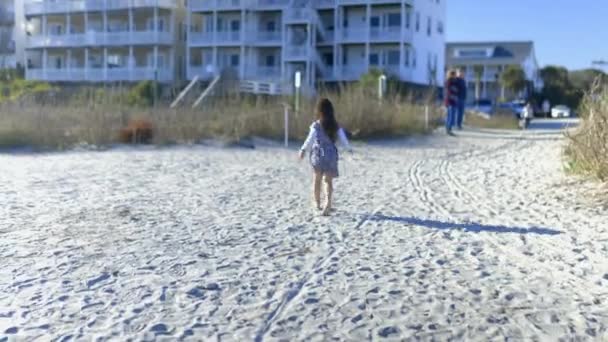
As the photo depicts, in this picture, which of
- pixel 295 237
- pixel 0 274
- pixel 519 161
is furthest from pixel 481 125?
pixel 0 274

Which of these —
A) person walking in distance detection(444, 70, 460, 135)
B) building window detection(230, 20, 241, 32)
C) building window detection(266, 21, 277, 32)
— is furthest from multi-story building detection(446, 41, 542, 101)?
person walking in distance detection(444, 70, 460, 135)

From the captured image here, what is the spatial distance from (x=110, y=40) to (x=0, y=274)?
1897 inches

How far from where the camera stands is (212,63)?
48.8 meters

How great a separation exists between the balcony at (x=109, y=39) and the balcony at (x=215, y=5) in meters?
3.38

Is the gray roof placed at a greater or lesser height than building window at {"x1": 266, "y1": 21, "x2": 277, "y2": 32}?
greater

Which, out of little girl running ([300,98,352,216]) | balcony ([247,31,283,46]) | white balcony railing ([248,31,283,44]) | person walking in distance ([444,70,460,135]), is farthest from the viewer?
white balcony railing ([248,31,283,44])

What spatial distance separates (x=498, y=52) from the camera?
250ft

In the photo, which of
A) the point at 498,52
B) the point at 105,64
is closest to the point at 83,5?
the point at 105,64

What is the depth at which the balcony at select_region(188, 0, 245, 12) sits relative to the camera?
156 feet

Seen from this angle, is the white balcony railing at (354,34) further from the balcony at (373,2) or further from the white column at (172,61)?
the white column at (172,61)

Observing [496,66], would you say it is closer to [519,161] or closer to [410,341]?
[519,161]

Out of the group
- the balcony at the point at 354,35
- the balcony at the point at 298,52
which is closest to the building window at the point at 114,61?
the balcony at the point at 298,52

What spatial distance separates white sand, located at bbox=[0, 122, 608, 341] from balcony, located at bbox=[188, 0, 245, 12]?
3812 centimetres

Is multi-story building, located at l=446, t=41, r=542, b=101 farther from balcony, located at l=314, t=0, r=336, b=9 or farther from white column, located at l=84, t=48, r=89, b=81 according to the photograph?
white column, located at l=84, t=48, r=89, b=81
